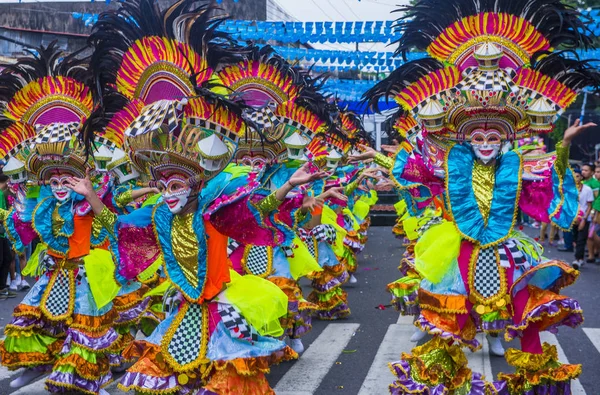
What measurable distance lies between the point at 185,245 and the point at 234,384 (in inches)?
36.4

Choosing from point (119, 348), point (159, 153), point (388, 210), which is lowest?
point (388, 210)

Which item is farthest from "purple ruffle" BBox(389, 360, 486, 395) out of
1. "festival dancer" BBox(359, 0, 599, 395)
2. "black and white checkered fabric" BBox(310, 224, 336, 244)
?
"black and white checkered fabric" BBox(310, 224, 336, 244)

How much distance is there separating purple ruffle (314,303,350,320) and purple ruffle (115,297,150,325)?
285cm

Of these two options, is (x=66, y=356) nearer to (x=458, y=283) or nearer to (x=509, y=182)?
(x=458, y=283)

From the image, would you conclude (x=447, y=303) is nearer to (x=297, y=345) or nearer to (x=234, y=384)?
(x=234, y=384)

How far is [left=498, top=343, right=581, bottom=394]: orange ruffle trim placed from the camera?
17.7ft

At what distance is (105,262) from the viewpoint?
6.86 metres

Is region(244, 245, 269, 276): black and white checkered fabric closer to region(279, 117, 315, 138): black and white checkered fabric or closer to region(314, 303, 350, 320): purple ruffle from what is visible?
region(279, 117, 315, 138): black and white checkered fabric

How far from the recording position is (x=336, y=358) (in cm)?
768

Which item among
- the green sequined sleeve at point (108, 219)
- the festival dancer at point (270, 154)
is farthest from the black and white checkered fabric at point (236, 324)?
the festival dancer at point (270, 154)

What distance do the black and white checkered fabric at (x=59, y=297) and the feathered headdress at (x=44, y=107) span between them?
87 cm

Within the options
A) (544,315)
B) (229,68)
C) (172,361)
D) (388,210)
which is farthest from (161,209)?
(388,210)

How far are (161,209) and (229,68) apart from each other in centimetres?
340

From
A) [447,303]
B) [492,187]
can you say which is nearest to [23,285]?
[447,303]
